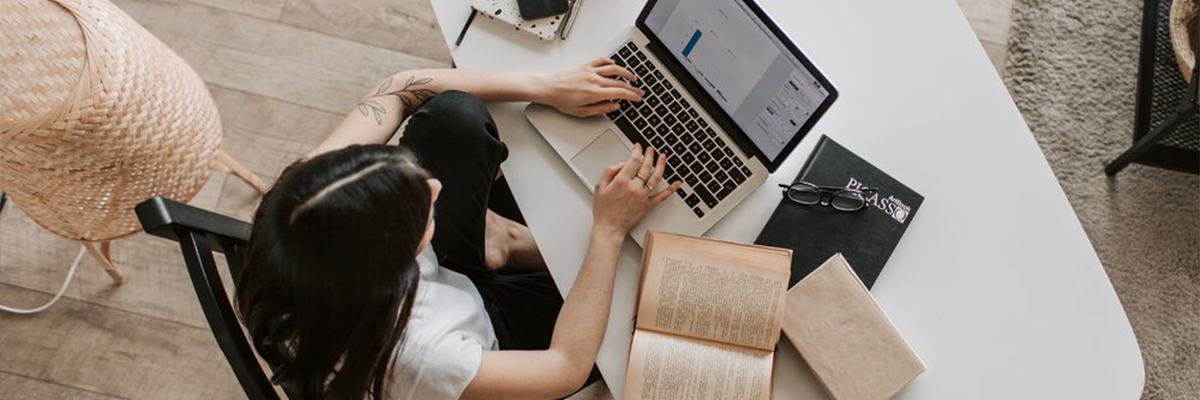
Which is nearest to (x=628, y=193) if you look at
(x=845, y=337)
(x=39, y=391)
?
(x=845, y=337)

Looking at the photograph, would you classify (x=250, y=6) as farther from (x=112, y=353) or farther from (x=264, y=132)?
(x=112, y=353)

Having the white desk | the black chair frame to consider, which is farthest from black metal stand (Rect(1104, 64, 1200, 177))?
the black chair frame

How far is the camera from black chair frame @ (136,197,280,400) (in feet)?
2.60

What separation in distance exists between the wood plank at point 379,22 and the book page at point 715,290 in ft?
3.12

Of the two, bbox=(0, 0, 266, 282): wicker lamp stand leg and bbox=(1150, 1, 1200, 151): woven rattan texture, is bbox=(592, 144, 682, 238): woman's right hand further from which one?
bbox=(1150, 1, 1200, 151): woven rattan texture

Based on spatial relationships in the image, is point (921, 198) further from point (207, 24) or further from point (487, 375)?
point (207, 24)

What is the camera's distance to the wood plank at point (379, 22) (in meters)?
1.77

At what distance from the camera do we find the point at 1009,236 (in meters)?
1.03

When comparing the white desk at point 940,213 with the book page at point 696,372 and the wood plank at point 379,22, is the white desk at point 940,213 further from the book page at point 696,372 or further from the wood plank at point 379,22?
the wood plank at point 379,22

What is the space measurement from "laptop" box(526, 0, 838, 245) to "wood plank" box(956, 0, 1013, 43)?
3.27 ft

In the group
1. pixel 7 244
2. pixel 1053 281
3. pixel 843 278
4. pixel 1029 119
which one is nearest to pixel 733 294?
pixel 843 278

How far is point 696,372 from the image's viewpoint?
960 millimetres

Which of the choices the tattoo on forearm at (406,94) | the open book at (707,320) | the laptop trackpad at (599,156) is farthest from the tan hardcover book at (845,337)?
the tattoo on forearm at (406,94)

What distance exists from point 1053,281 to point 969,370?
15 cm
